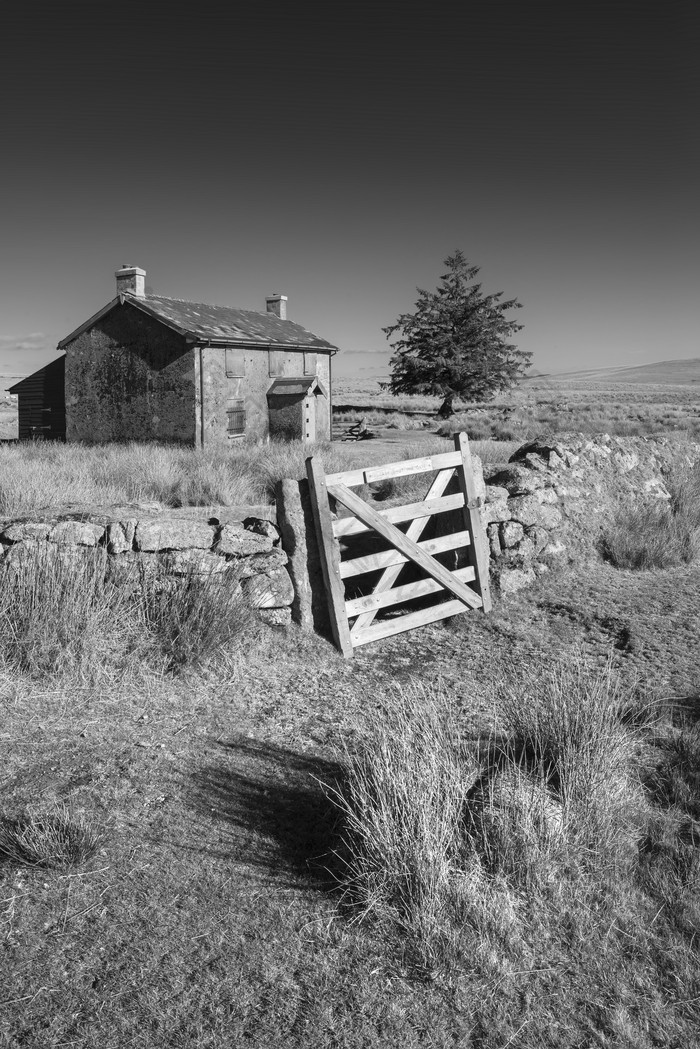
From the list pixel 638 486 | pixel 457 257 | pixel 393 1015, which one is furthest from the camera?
pixel 457 257

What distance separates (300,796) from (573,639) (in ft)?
11.9

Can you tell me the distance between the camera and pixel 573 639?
23.0 ft

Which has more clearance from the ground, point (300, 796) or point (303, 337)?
point (303, 337)

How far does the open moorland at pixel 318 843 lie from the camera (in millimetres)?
2914

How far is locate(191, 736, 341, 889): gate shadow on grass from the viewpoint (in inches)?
148

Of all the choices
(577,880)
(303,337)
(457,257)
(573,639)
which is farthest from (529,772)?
(457,257)

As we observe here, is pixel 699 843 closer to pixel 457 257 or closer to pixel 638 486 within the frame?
pixel 638 486

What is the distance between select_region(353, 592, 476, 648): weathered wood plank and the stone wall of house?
0.74 metres

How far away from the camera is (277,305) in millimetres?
27719

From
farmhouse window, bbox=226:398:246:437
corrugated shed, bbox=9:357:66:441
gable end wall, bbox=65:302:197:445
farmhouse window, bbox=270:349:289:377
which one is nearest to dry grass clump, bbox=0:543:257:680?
gable end wall, bbox=65:302:197:445

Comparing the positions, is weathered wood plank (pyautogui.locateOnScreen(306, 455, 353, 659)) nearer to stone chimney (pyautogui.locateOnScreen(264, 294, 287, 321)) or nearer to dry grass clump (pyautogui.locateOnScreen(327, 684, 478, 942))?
dry grass clump (pyautogui.locateOnScreen(327, 684, 478, 942))

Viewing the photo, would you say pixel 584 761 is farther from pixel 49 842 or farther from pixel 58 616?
pixel 58 616

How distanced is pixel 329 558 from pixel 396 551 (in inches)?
29.6

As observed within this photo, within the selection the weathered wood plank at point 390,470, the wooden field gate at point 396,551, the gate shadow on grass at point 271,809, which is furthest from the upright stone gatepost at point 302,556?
the gate shadow on grass at point 271,809
